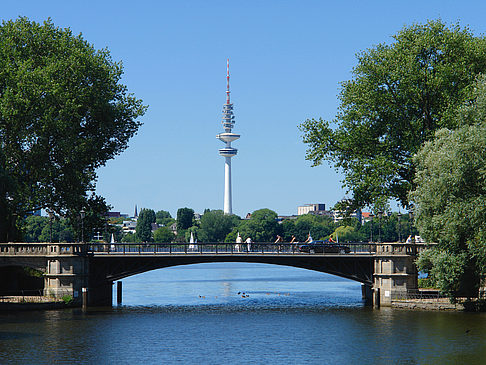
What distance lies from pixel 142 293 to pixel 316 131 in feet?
107

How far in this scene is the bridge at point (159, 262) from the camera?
7169 cm

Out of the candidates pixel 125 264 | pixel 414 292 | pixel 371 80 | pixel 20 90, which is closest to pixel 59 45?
pixel 20 90

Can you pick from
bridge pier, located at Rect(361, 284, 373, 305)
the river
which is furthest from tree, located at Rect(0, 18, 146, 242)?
bridge pier, located at Rect(361, 284, 373, 305)

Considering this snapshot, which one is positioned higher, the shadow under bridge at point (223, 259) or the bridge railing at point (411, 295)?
the shadow under bridge at point (223, 259)

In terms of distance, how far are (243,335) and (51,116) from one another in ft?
114

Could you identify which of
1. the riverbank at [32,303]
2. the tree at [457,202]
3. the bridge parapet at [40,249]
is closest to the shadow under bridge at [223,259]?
the bridge parapet at [40,249]

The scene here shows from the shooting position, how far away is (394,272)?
71562mm

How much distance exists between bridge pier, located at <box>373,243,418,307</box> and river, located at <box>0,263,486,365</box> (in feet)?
6.78

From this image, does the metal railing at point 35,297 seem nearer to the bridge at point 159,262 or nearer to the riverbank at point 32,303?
the riverbank at point 32,303

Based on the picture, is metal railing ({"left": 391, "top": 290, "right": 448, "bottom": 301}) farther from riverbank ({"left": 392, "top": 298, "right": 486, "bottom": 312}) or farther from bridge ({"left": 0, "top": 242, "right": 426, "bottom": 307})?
riverbank ({"left": 392, "top": 298, "right": 486, "bottom": 312})

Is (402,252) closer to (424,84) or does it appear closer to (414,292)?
(414,292)

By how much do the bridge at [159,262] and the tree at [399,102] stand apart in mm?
6796

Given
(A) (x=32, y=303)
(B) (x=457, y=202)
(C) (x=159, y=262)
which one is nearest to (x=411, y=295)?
(B) (x=457, y=202)

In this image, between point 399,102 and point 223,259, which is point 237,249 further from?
point 399,102
